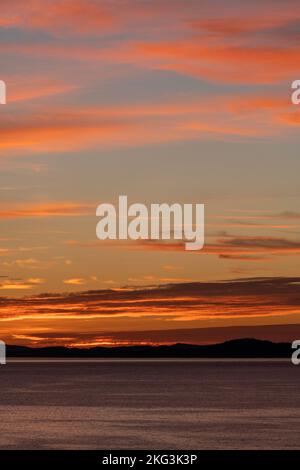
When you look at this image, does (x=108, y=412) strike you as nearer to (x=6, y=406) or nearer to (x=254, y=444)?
(x=6, y=406)

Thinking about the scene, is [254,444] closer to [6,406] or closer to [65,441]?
[65,441]

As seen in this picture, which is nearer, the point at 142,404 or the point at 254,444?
the point at 254,444

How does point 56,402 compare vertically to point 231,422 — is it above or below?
above

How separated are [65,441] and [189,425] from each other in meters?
22.7

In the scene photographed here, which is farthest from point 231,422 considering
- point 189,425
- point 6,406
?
point 6,406

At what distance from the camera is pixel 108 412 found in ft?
475

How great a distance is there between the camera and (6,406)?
527 ft
